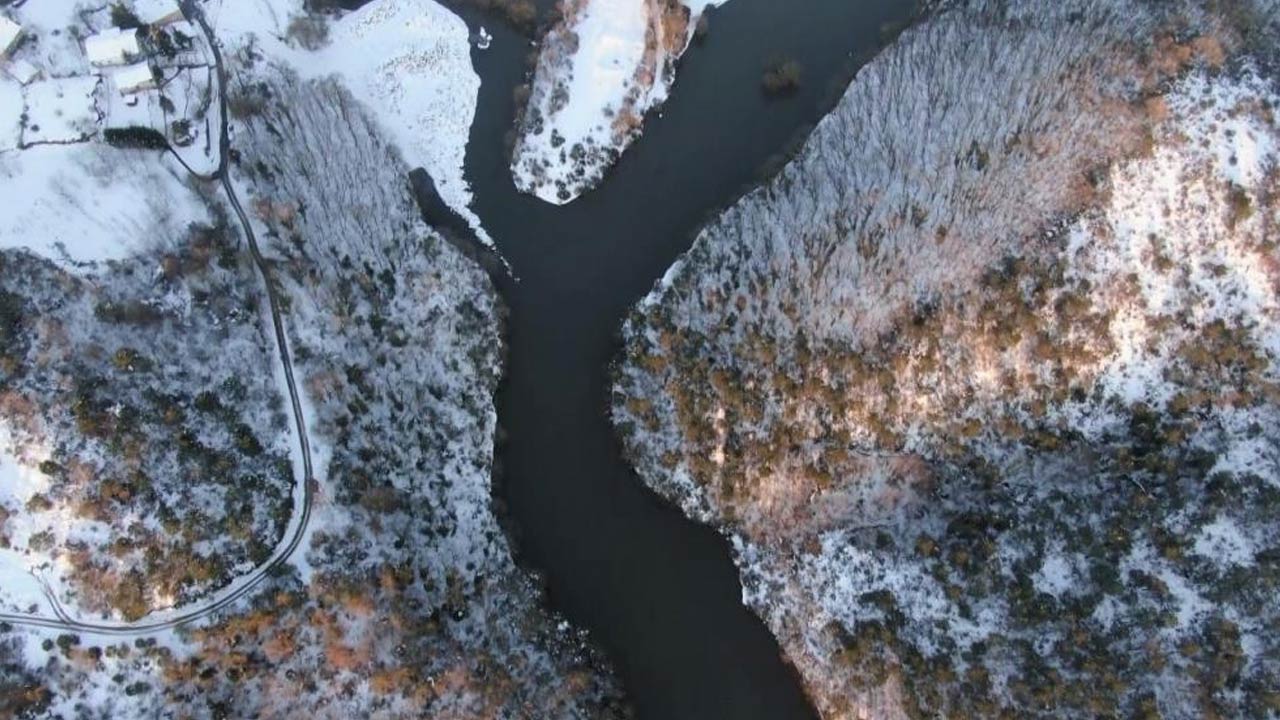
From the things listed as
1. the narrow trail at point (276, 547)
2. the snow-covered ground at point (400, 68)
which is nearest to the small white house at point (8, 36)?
the narrow trail at point (276, 547)

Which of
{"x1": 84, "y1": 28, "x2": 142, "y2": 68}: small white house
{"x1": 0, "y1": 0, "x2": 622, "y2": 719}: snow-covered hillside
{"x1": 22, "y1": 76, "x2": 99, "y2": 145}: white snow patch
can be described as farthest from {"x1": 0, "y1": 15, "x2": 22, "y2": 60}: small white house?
{"x1": 84, "y1": 28, "x2": 142, "y2": 68}: small white house

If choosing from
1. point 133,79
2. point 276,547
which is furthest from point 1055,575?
point 133,79

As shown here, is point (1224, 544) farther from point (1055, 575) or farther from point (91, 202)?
point (91, 202)

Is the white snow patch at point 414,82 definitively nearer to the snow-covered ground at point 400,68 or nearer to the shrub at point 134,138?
the snow-covered ground at point 400,68

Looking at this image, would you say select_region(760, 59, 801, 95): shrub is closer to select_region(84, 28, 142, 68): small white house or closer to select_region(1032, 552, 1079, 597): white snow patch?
select_region(1032, 552, 1079, 597): white snow patch

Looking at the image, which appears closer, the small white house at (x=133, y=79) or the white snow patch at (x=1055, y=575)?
the white snow patch at (x=1055, y=575)
